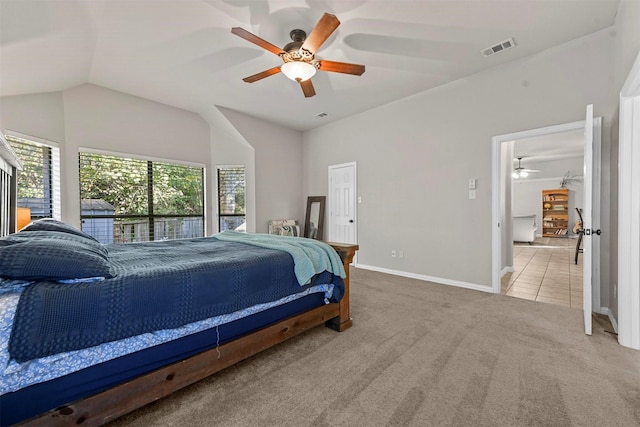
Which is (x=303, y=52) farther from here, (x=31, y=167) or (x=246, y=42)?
(x=31, y=167)

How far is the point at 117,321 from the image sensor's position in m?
1.28

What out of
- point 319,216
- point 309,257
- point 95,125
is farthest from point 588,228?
point 95,125

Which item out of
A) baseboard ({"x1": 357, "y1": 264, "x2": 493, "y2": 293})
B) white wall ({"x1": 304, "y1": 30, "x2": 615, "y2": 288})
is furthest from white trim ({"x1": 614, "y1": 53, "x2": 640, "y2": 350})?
baseboard ({"x1": 357, "y1": 264, "x2": 493, "y2": 293})

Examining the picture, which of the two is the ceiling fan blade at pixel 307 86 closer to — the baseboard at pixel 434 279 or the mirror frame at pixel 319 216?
the mirror frame at pixel 319 216

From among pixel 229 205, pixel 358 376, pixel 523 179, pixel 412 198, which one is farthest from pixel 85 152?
pixel 523 179

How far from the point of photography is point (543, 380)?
1724 mm

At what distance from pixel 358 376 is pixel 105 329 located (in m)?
1.46

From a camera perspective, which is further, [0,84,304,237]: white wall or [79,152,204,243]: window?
[79,152,204,243]: window

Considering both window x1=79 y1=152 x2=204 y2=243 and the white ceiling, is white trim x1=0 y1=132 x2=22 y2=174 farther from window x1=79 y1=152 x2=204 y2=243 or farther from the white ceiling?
window x1=79 y1=152 x2=204 y2=243

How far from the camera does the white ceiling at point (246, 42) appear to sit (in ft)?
7.71

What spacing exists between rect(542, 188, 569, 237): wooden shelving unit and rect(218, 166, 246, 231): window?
10980mm

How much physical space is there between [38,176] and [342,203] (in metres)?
4.55

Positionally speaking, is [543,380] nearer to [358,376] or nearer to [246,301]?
[358,376]

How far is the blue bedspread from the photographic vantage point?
1114 millimetres
